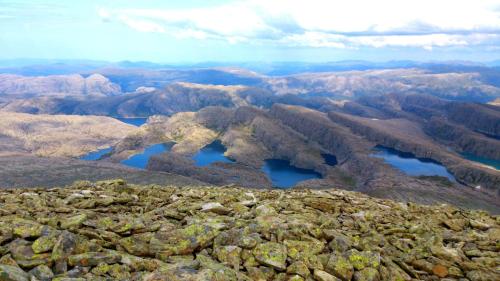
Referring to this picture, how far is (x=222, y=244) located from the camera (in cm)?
2302

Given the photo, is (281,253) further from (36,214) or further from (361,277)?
(36,214)

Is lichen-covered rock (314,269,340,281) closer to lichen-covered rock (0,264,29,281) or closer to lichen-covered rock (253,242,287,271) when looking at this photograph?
lichen-covered rock (253,242,287,271)

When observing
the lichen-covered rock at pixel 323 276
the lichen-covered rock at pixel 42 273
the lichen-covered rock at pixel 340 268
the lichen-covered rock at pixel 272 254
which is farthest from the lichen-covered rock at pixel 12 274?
the lichen-covered rock at pixel 340 268

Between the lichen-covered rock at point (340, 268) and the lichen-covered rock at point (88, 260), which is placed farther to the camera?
the lichen-covered rock at point (340, 268)

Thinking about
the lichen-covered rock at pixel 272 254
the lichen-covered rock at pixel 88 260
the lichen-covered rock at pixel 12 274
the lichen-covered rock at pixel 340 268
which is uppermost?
the lichen-covered rock at pixel 12 274

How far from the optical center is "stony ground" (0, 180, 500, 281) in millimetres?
18828

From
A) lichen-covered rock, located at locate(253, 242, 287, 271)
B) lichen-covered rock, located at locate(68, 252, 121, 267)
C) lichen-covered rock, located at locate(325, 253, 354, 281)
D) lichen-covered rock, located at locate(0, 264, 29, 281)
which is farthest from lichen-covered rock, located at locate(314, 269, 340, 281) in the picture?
lichen-covered rock, located at locate(0, 264, 29, 281)

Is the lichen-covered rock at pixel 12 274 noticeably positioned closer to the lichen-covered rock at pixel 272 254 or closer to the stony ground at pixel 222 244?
the stony ground at pixel 222 244

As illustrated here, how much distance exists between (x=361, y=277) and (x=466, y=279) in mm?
7337

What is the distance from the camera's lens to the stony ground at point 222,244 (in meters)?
18.8

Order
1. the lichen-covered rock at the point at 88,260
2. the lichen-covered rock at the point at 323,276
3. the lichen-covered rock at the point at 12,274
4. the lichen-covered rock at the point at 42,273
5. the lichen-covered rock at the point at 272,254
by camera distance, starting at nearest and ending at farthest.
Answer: the lichen-covered rock at the point at 12,274, the lichen-covered rock at the point at 42,273, the lichen-covered rock at the point at 88,260, the lichen-covered rock at the point at 323,276, the lichen-covered rock at the point at 272,254

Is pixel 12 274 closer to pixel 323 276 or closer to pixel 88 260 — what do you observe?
pixel 88 260

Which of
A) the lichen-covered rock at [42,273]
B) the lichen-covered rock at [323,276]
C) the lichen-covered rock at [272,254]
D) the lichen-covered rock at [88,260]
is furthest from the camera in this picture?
the lichen-covered rock at [272,254]

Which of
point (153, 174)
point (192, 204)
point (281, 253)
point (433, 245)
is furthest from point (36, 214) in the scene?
point (153, 174)
